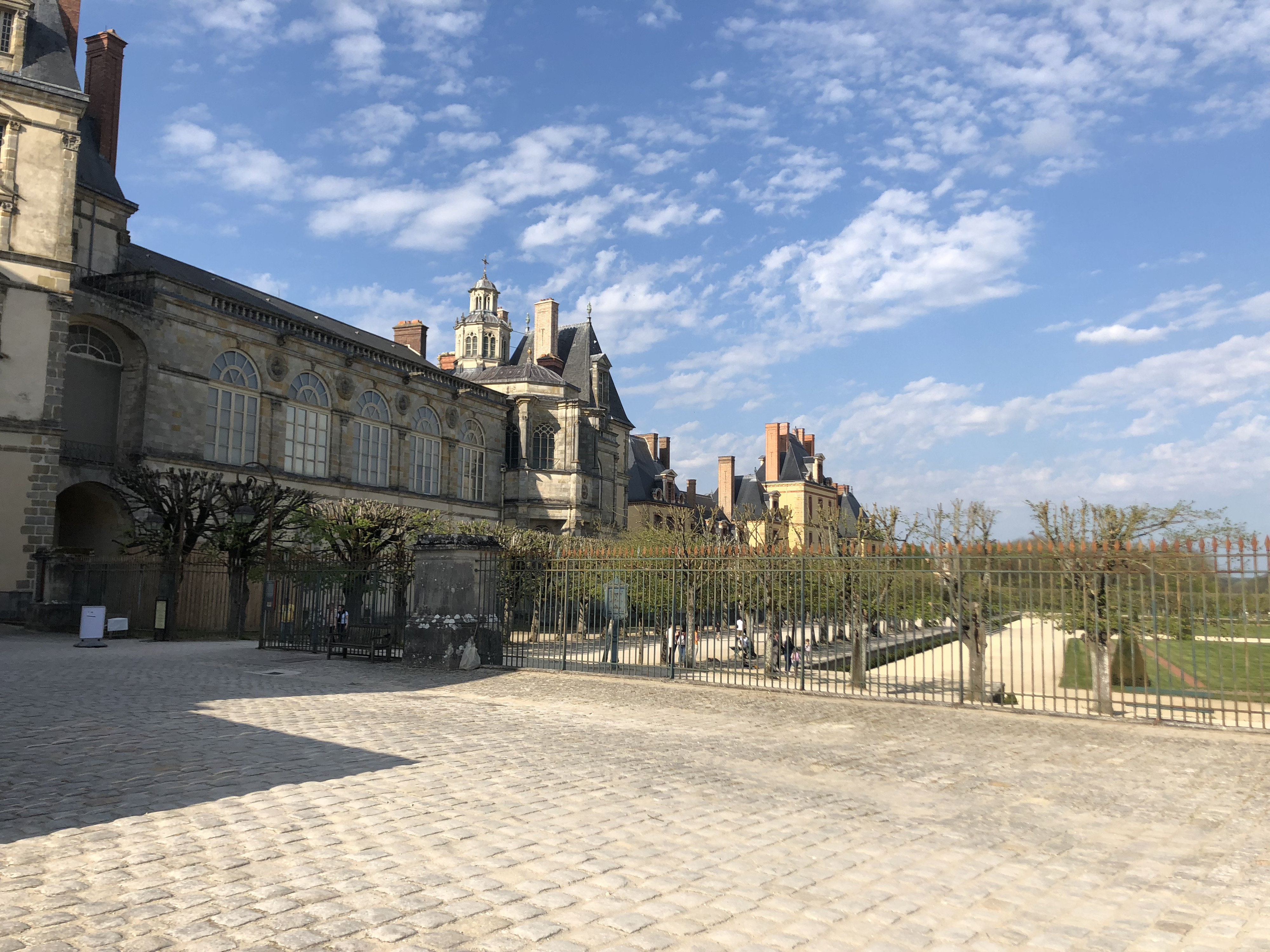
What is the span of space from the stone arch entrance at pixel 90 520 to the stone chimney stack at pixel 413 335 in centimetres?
2066

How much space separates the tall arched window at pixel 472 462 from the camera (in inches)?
1592

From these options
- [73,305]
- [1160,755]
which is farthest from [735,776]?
[73,305]

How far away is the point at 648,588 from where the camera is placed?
1588 centimetres

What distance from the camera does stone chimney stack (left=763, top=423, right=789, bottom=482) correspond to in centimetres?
6756

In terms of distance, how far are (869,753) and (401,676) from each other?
26.9ft

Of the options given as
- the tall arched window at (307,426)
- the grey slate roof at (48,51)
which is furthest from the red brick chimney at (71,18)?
the tall arched window at (307,426)

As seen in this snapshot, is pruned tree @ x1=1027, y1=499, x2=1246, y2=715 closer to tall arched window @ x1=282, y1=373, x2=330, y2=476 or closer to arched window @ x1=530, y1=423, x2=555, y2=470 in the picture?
tall arched window @ x1=282, y1=373, x2=330, y2=476

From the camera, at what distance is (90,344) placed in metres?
25.9

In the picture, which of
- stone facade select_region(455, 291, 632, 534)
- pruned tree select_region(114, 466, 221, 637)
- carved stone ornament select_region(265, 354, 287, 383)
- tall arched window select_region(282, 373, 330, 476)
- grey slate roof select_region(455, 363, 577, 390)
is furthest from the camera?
grey slate roof select_region(455, 363, 577, 390)

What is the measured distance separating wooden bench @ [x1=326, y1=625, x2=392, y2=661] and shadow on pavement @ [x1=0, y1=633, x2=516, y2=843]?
1.55m

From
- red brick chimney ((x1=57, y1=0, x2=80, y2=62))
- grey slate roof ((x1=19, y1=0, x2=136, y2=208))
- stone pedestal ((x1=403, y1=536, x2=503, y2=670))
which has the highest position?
red brick chimney ((x1=57, y1=0, x2=80, y2=62))

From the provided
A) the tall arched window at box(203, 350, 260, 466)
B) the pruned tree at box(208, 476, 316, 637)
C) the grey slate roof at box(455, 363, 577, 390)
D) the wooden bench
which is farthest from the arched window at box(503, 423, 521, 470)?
the wooden bench

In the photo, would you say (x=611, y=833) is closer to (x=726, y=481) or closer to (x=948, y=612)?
(x=948, y=612)

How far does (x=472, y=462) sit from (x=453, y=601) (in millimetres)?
27182
